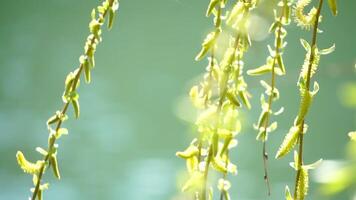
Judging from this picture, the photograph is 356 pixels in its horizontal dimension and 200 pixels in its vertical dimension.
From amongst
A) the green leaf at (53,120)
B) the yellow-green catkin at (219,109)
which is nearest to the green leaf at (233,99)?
the yellow-green catkin at (219,109)

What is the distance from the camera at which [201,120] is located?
0.38m

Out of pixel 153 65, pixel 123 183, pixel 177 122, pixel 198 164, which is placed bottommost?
pixel 198 164

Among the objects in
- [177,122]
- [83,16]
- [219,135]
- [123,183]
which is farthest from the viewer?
[83,16]

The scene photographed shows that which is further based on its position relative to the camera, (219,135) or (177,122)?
(177,122)

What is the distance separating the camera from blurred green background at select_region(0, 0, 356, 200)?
7.35 ft

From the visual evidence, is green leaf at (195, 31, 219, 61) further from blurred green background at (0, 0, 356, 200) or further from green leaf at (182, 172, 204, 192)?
blurred green background at (0, 0, 356, 200)

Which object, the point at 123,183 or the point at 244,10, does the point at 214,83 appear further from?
the point at 123,183

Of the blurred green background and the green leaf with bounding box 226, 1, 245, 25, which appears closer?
the green leaf with bounding box 226, 1, 245, 25

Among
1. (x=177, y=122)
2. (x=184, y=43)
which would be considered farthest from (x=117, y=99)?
(x=184, y=43)

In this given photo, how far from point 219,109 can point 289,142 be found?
0.05 metres

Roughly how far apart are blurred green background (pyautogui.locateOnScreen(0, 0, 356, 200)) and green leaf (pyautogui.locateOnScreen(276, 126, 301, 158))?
155 cm

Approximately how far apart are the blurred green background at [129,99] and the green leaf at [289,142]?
1555mm

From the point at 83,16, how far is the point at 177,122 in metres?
0.77

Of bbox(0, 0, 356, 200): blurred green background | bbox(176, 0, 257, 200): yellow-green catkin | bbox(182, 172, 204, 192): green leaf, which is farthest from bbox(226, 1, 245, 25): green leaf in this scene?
bbox(0, 0, 356, 200): blurred green background
